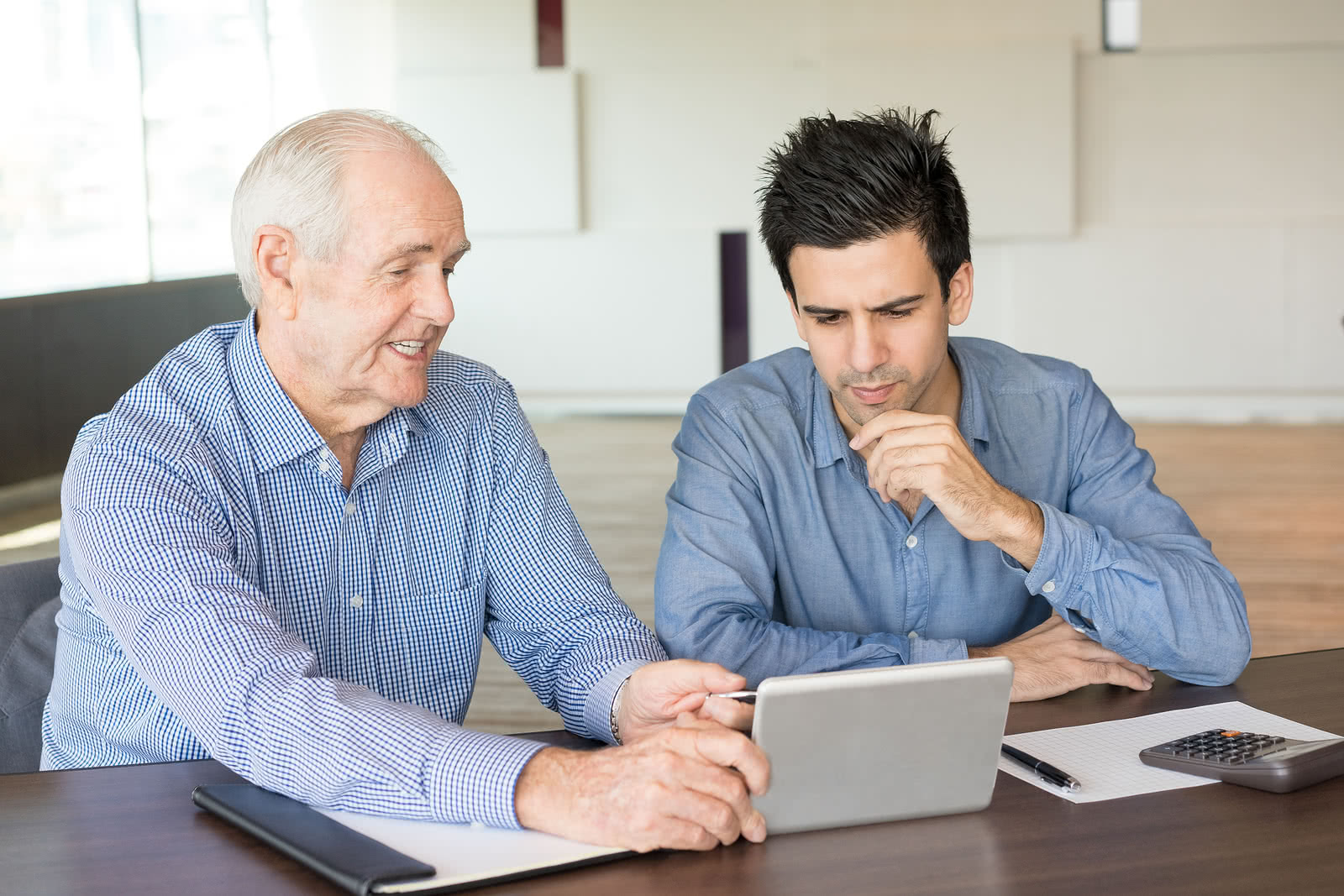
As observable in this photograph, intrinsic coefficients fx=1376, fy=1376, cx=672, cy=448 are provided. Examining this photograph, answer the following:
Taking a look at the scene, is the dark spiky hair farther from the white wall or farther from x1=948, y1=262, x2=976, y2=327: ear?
the white wall

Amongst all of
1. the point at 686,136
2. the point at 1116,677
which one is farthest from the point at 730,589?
the point at 686,136

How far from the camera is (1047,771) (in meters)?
1.26

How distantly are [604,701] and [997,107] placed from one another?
7182 mm

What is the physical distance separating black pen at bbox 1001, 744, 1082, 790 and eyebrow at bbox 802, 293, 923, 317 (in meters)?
0.67

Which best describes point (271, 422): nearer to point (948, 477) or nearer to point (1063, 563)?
point (948, 477)

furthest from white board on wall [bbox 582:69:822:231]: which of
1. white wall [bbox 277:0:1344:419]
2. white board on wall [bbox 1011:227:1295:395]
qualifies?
A: white board on wall [bbox 1011:227:1295:395]

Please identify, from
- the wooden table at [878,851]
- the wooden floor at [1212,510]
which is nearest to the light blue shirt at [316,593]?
the wooden table at [878,851]

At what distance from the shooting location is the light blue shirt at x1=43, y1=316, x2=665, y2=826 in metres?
1.25

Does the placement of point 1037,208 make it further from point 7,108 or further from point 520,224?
point 7,108

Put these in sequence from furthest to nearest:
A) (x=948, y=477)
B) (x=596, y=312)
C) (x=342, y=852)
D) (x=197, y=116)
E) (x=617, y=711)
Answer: (x=596, y=312) < (x=197, y=116) < (x=948, y=477) < (x=617, y=711) < (x=342, y=852)

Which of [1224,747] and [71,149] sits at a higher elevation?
[71,149]

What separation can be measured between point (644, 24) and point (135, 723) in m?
7.45

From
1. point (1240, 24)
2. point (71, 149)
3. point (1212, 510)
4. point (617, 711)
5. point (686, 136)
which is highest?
point (1240, 24)

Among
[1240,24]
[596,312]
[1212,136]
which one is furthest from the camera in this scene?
[596,312]
